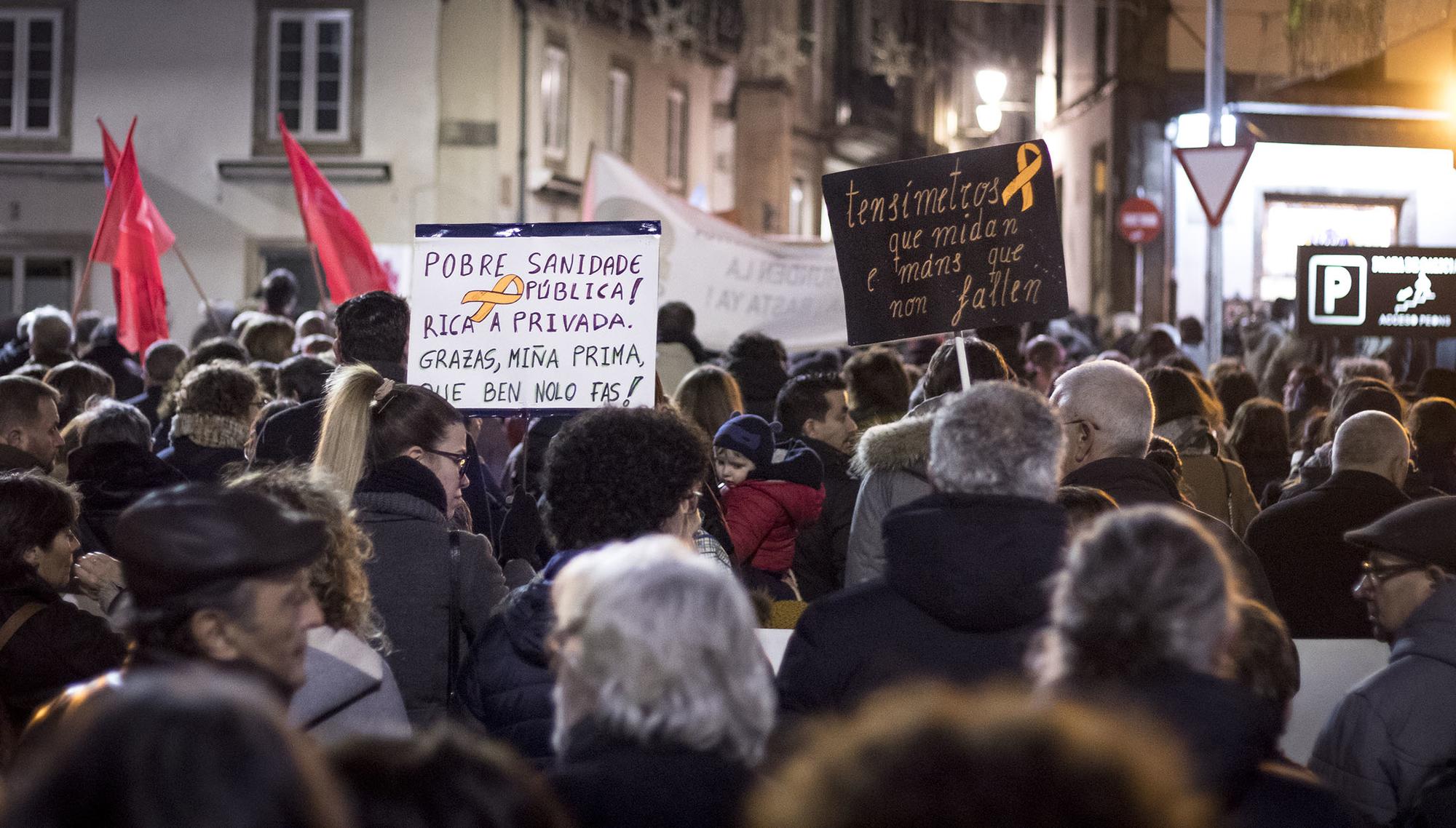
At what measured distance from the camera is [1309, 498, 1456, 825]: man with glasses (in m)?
3.74

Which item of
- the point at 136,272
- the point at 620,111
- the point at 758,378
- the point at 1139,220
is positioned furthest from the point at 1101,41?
the point at 758,378

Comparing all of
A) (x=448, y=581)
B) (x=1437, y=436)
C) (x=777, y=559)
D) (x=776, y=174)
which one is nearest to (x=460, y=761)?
(x=448, y=581)

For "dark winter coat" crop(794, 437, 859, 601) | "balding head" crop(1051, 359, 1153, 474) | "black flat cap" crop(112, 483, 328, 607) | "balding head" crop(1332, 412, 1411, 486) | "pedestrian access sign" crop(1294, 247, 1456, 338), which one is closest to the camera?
"black flat cap" crop(112, 483, 328, 607)

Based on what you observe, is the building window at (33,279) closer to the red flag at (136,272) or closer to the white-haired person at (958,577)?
the red flag at (136,272)

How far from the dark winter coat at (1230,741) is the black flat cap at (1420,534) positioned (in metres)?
1.55

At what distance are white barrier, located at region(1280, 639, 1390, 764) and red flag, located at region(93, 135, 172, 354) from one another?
848 centimetres

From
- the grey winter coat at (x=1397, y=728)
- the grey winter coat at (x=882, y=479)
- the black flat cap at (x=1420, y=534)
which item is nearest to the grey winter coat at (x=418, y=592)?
the grey winter coat at (x=882, y=479)

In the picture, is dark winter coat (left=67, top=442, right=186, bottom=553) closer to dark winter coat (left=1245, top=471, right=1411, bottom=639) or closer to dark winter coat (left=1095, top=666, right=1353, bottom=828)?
dark winter coat (left=1245, top=471, right=1411, bottom=639)

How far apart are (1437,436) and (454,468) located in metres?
4.88

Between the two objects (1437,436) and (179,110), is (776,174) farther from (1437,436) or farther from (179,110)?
(1437,436)

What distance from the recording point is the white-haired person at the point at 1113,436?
5105 millimetres

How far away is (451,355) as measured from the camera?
6.14m

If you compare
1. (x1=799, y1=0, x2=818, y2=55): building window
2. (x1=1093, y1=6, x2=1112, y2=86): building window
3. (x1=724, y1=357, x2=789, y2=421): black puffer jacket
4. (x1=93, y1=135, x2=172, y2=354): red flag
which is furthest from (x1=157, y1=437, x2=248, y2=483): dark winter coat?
(x1=799, y1=0, x2=818, y2=55): building window

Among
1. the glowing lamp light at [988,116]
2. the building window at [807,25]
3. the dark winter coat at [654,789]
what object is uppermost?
the building window at [807,25]
